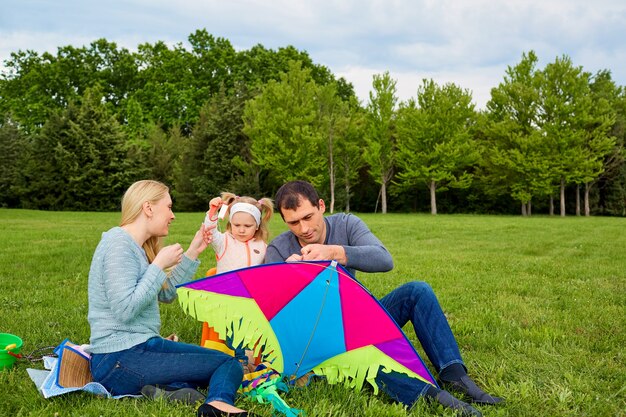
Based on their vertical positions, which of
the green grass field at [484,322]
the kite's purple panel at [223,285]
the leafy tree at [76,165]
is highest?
the leafy tree at [76,165]

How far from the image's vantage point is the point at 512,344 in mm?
4914

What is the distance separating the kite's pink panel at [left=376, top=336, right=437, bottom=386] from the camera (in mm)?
3500

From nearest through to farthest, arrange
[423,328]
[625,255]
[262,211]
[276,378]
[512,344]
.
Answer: [276,378] → [423,328] → [512,344] → [262,211] → [625,255]

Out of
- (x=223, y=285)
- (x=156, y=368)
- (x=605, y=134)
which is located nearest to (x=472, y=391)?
(x=223, y=285)

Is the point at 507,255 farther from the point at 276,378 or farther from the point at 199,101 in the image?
the point at 199,101

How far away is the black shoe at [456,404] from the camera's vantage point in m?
3.33

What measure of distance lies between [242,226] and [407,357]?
256 cm

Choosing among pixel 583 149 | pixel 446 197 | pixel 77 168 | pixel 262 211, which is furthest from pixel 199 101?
pixel 262 211

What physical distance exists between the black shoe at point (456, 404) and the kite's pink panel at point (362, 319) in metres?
0.48

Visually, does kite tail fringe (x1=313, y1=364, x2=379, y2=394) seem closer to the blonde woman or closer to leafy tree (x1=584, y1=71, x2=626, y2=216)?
the blonde woman

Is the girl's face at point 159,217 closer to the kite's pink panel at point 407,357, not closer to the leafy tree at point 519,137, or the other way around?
the kite's pink panel at point 407,357

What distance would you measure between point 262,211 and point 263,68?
50939 millimetres

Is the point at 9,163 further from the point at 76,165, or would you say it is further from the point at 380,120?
the point at 380,120

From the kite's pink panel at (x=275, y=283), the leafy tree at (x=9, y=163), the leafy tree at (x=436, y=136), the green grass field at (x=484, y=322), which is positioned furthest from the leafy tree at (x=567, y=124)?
the leafy tree at (x=9, y=163)
